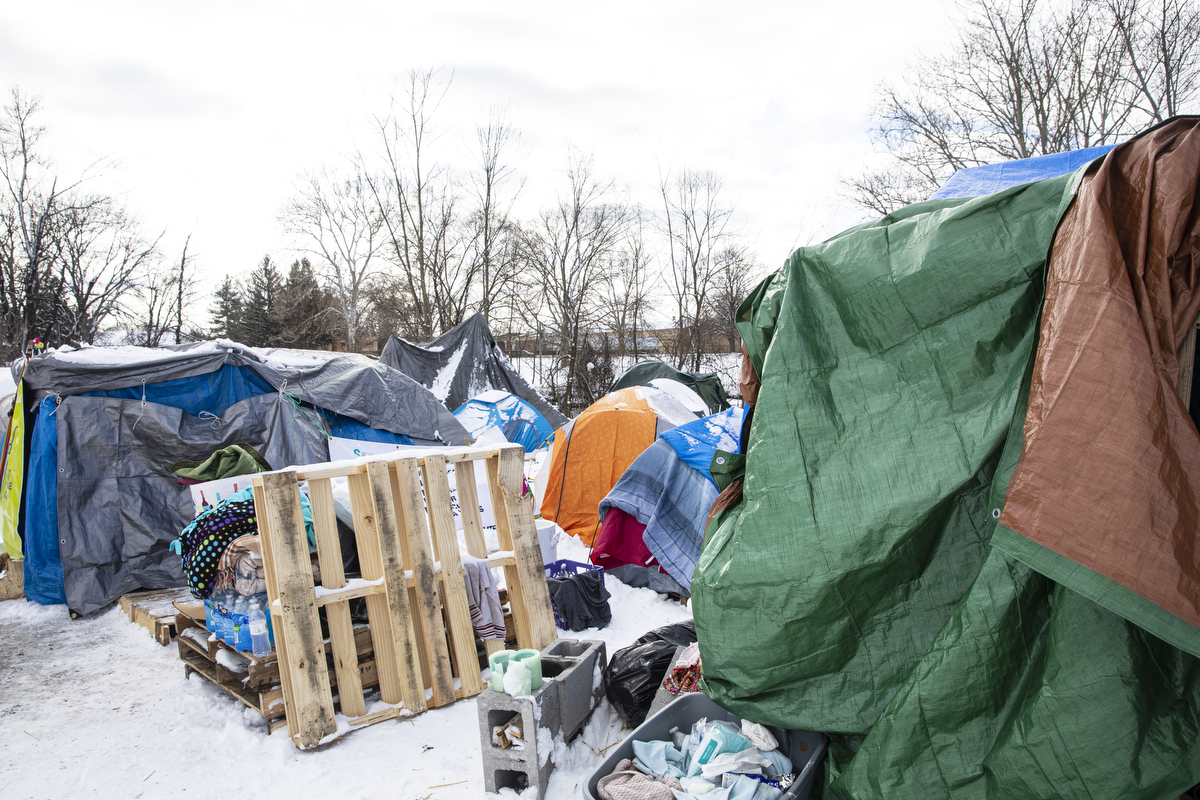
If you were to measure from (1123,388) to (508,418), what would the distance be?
9.89m

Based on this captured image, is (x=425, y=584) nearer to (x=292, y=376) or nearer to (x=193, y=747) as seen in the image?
(x=193, y=747)

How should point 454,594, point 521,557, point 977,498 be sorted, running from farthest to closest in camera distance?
point 521,557 < point 454,594 < point 977,498

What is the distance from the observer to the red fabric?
18.1ft

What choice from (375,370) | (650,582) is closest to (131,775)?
(650,582)

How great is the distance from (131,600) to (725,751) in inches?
208

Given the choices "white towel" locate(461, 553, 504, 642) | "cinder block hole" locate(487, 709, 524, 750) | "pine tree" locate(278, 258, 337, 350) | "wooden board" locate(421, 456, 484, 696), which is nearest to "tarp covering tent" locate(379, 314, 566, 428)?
"white towel" locate(461, 553, 504, 642)

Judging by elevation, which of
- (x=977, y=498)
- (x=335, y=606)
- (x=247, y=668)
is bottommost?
(x=247, y=668)

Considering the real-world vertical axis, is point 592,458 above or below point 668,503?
above

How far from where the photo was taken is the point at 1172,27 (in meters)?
12.7

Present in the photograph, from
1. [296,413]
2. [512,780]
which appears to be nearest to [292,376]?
[296,413]

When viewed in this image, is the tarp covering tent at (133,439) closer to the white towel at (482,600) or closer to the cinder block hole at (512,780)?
the white towel at (482,600)

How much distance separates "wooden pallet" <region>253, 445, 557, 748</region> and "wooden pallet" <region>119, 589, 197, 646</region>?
5.06ft

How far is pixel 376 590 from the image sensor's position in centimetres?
334

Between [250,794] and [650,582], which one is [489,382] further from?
[250,794]
